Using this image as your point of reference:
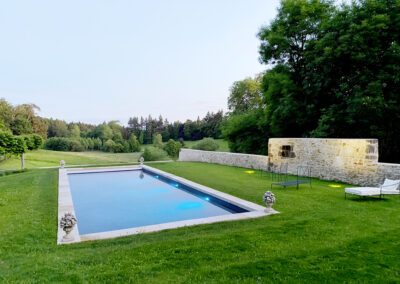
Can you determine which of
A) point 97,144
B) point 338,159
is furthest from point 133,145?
point 338,159

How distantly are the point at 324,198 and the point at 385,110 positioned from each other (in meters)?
7.59

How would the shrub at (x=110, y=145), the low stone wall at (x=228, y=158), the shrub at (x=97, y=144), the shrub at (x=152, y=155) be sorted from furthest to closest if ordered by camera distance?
1. the shrub at (x=97, y=144)
2. the shrub at (x=110, y=145)
3. the shrub at (x=152, y=155)
4. the low stone wall at (x=228, y=158)

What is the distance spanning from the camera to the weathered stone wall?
27.5 ft

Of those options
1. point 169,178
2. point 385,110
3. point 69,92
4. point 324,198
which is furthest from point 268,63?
point 69,92

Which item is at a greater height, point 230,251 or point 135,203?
point 230,251

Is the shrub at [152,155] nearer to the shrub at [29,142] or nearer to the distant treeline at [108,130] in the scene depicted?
the shrub at [29,142]

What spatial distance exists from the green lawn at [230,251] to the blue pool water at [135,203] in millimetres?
1497

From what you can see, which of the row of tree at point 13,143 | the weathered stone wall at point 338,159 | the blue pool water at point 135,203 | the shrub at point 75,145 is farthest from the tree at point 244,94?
the shrub at point 75,145

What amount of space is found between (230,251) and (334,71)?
13.4 metres

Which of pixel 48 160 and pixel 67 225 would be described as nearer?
pixel 67 225

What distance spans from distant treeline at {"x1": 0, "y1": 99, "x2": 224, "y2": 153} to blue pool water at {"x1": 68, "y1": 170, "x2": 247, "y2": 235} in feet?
108

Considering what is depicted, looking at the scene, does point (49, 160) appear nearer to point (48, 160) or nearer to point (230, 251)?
point (48, 160)

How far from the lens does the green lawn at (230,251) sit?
288 centimetres

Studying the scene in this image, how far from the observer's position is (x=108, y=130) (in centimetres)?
5656
